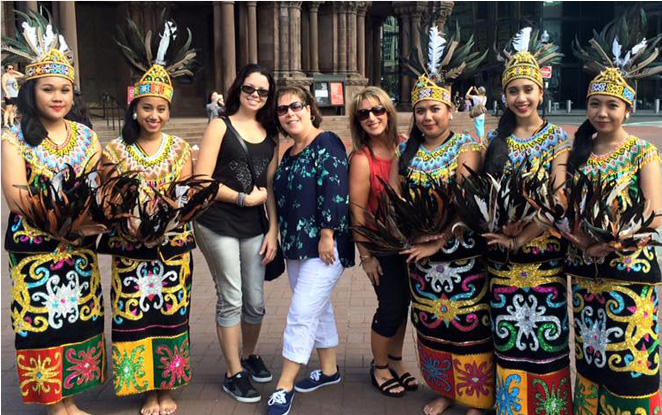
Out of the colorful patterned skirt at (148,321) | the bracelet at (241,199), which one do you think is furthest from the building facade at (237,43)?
the colorful patterned skirt at (148,321)

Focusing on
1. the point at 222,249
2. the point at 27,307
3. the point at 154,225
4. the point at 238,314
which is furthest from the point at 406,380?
the point at 27,307

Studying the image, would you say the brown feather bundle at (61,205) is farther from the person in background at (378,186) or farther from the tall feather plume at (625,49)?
the tall feather plume at (625,49)

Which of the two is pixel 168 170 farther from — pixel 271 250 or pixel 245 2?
pixel 245 2

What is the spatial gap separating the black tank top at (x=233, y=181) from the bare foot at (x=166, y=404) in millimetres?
1121

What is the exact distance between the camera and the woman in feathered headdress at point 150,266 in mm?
3770

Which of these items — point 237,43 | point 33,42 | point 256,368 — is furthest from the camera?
point 237,43

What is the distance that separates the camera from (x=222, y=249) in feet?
13.3

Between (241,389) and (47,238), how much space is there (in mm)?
1609

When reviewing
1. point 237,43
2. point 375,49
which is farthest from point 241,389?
point 375,49

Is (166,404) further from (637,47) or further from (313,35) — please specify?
(313,35)

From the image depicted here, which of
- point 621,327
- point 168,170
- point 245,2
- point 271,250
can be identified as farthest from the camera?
point 245,2

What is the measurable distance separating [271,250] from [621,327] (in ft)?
7.00

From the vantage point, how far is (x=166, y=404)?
4047 mm

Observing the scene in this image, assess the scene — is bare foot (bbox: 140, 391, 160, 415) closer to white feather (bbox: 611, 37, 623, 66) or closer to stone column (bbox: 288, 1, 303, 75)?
white feather (bbox: 611, 37, 623, 66)
